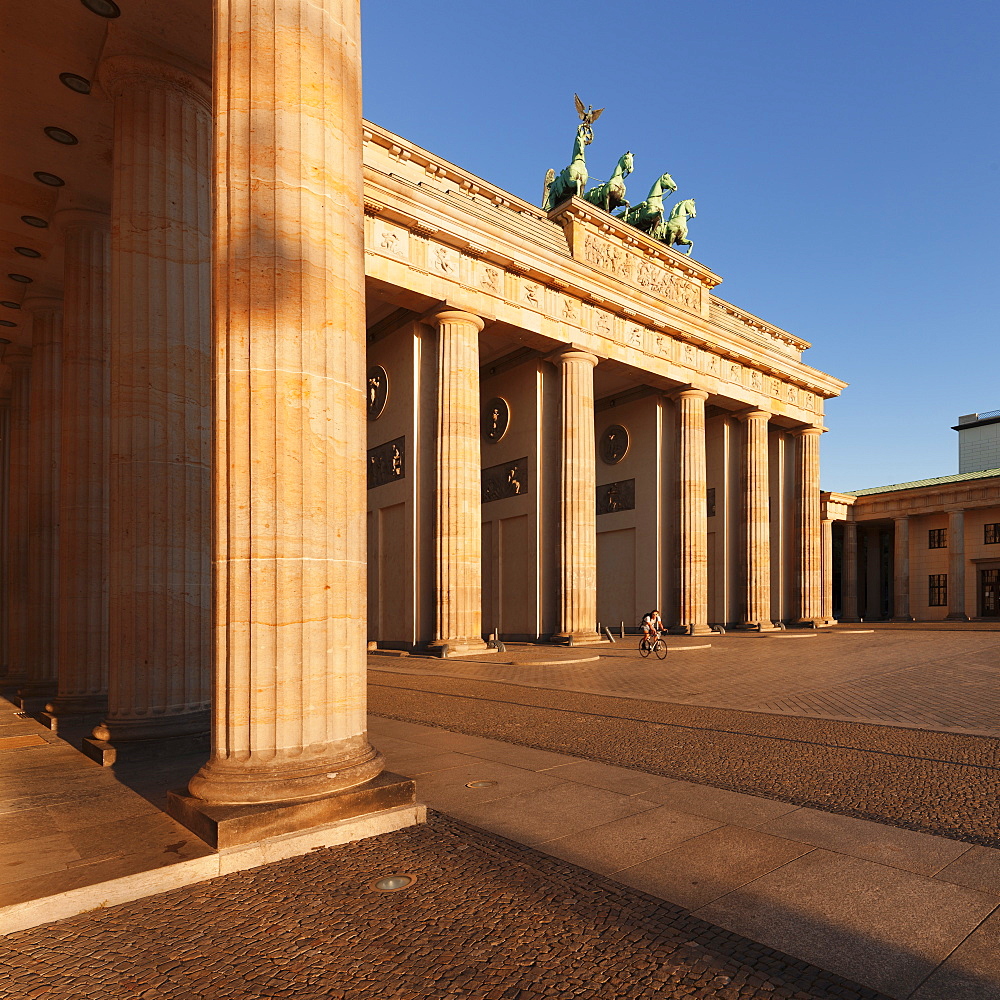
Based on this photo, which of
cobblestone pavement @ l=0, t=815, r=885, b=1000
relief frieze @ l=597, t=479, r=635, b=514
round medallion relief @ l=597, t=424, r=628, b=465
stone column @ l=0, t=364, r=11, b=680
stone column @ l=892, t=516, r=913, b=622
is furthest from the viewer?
stone column @ l=892, t=516, r=913, b=622

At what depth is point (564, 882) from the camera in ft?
13.9

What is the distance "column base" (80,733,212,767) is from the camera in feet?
24.2

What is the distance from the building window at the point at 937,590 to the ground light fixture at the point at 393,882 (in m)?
55.3

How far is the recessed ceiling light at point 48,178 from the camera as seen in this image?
1049 centimetres

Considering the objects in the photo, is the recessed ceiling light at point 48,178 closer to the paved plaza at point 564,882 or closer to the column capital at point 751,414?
the paved plaza at point 564,882

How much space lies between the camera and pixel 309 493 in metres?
5.25

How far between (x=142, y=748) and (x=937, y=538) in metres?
55.4

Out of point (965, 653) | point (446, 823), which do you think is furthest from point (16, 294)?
point (965, 653)

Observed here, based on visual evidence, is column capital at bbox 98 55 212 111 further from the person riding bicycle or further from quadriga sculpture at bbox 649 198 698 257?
quadriga sculpture at bbox 649 198 698 257

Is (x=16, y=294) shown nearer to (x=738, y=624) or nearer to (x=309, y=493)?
(x=309, y=493)

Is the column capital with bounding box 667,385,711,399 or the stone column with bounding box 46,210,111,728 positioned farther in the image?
the column capital with bounding box 667,385,711,399

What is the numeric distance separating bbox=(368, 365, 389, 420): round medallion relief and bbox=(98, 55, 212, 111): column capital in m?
18.9

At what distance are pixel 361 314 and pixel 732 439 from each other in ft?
113

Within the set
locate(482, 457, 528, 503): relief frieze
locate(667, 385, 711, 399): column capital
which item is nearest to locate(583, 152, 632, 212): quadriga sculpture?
locate(667, 385, 711, 399): column capital
